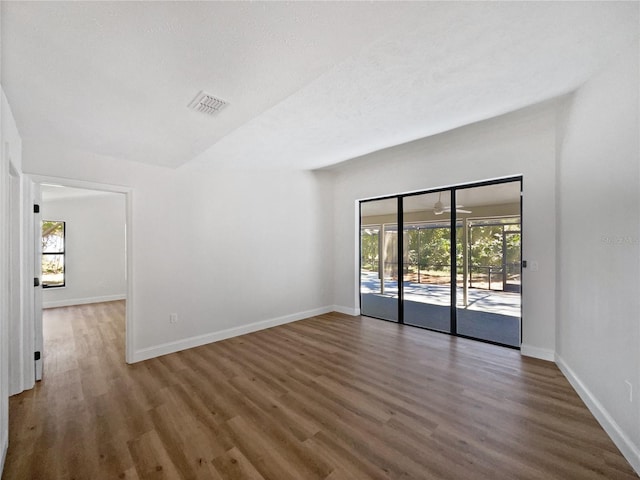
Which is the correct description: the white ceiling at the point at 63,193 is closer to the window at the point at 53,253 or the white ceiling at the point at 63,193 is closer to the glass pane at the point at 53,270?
the window at the point at 53,253

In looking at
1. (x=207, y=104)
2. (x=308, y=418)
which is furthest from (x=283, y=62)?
(x=308, y=418)

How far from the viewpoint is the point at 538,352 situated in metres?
3.30

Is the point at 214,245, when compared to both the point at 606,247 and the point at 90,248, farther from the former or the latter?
the point at 90,248

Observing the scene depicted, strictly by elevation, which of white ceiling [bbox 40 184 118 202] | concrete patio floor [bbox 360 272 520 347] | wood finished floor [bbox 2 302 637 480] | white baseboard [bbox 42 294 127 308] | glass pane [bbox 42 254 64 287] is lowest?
white baseboard [bbox 42 294 127 308]

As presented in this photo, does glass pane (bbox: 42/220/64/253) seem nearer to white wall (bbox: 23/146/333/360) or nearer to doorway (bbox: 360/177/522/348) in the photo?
white wall (bbox: 23/146/333/360)

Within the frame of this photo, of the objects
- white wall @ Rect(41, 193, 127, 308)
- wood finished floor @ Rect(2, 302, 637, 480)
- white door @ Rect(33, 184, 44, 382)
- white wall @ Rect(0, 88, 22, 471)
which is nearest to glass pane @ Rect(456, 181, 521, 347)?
wood finished floor @ Rect(2, 302, 637, 480)

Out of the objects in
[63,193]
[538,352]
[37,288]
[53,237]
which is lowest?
[538,352]

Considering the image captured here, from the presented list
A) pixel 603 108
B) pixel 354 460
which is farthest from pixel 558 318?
pixel 354 460

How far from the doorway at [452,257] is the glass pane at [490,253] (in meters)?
0.01

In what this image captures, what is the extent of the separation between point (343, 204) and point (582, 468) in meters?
4.52

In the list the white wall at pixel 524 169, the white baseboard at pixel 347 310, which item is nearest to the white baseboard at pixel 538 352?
the white wall at pixel 524 169

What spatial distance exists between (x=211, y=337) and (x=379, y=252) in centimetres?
334

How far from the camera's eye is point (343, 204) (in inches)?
219

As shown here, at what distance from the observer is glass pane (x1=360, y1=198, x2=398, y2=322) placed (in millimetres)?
5117
